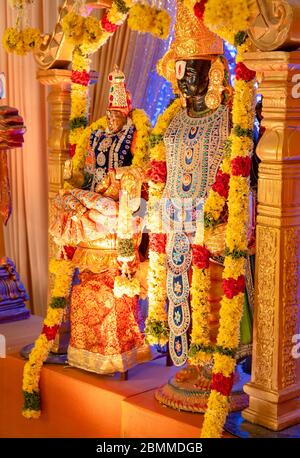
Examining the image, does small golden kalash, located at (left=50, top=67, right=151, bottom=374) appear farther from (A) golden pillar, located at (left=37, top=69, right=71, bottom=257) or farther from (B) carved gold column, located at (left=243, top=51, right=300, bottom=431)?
(B) carved gold column, located at (left=243, top=51, right=300, bottom=431)

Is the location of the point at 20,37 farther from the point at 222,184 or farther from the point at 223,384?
the point at 223,384

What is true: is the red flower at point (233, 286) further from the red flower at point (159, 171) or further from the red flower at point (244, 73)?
the red flower at point (244, 73)

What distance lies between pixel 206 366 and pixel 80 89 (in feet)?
5.72

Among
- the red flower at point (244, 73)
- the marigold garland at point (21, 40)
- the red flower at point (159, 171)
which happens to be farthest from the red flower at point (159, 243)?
the marigold garland at point (21, 40)

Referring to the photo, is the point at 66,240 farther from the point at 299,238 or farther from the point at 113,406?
the point at 299,238

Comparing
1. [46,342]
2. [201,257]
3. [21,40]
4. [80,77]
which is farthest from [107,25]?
[46,342]

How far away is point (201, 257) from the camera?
409cm

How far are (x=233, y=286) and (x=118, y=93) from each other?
135cm

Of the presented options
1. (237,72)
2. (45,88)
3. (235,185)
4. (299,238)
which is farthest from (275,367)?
(45,88)

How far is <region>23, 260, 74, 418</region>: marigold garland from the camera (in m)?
4.84

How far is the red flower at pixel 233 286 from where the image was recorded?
3.87 metres

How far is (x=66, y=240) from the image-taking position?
462 cm

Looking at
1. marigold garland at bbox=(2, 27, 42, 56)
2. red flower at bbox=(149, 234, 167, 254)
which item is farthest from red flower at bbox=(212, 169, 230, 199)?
marigold garland at bbox=(2, 27, 42, 56)

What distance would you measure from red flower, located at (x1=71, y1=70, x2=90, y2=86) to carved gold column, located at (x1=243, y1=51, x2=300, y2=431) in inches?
56.4
